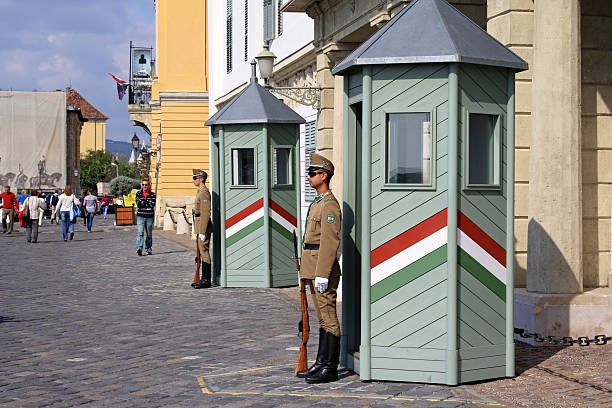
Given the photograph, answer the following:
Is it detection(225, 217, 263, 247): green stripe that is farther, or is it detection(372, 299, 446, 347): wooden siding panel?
detection(225, 217, 263, 247): green stripe

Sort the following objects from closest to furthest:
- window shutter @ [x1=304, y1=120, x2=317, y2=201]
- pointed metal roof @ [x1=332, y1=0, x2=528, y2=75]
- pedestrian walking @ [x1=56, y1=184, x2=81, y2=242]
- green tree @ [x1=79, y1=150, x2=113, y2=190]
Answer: pointed metal roof @ [x1=332, y1=0, x2=528, y2=75]
window shutter @ [x1=304, y1=120, x2=317, y2=201]
pedestrian walking @ [x1=56, y1=184, x2=81, y2=242]
green tree @ [x1=79, y1=150, x2=113, y2=190]

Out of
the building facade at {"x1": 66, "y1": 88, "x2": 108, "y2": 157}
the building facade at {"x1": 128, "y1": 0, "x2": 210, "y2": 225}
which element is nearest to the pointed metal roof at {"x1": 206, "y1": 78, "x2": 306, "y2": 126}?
the building facade at {"x1": 128, "y1": 0, "x2": 210, "y2": 225}

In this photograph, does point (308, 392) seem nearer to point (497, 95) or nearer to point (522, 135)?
point (497, 95)

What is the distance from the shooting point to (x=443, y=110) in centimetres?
754

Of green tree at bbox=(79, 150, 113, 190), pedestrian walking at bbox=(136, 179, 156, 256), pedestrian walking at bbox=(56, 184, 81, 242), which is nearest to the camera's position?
pedestrian walking at bbox=(136, 179, 156, 256)

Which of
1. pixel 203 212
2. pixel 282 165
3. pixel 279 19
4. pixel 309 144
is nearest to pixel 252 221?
pixel 203 212

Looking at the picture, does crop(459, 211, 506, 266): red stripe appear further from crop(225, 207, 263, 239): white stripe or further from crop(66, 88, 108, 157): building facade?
crop(66, 88, 108, 157): building facade

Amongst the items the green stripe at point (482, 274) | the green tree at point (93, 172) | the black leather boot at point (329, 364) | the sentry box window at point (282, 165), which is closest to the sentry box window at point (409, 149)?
the green stripe at point (482, 274)

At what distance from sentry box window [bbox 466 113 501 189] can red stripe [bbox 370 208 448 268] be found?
0.40 meters

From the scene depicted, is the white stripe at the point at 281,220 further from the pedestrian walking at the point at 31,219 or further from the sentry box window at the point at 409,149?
the pedestrian walking at the point at 31,219

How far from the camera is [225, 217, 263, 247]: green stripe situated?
15.2 meters

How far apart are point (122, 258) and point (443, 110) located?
1596cm

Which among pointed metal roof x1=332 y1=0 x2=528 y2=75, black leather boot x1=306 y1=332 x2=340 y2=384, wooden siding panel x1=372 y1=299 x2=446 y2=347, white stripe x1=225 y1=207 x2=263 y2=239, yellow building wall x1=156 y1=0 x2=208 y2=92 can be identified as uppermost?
yellow building wall x1=156 y1=0 x2=208 y2=92

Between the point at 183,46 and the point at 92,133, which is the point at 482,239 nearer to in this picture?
the point at 183,46
